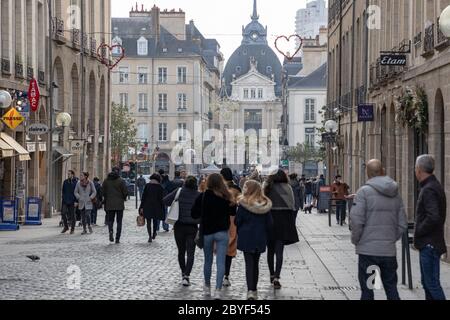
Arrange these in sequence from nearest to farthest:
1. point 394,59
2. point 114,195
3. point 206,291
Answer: point 206,291 → point 114,195 → point 394,59

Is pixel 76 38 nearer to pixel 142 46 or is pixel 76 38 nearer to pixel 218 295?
pixel 218 295

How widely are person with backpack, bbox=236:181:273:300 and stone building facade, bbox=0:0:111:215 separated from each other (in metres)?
21.6

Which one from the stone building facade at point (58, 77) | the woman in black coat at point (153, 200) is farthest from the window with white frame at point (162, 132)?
the woman in black coat at point (153, 200)

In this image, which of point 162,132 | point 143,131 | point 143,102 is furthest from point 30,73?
point 162,132

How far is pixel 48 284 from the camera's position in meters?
17.7

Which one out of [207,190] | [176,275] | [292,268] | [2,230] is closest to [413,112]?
[292,268]

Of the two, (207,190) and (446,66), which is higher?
(446,66)

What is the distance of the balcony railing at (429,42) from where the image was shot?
24.6 metres

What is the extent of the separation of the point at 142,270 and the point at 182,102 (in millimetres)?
99128

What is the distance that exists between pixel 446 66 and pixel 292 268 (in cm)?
472

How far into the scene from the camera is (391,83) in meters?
33.2

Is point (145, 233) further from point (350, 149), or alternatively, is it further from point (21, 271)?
point (350, 149)

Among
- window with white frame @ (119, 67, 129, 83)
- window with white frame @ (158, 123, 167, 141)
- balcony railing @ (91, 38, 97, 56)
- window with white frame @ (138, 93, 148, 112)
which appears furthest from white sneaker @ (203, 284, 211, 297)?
window with white frame @ (158, 123, 167, 141)

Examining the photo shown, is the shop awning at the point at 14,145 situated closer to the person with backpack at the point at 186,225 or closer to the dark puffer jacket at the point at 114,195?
the dark puffer jacket at the point at 114,195
